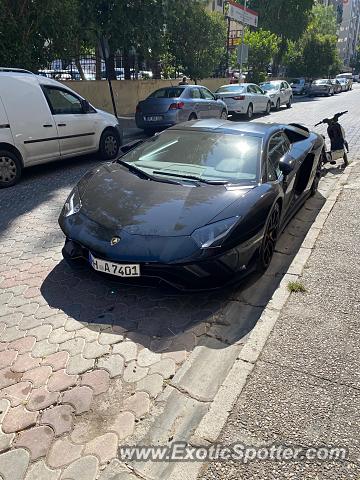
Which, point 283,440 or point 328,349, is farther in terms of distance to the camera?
point 328,349

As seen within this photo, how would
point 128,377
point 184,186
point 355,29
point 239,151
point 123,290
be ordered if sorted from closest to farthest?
point 128,377 → point 123,290 → point 184,186 → point 239,151 → point 355,29

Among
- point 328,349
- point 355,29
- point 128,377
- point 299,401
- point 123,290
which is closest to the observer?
point 299,401

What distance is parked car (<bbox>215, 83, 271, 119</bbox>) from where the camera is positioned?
16031 mm

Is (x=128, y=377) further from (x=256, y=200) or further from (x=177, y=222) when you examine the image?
(x=256, y=200)

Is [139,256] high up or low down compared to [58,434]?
up

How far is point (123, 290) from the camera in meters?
3.35

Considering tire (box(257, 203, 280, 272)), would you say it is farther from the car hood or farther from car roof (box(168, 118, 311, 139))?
car roof (box(168, 118, 311, 139))

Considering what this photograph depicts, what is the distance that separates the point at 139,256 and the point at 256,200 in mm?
1154

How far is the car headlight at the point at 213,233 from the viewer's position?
2984 mm

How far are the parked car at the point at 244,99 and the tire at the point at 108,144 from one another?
28.6 feet

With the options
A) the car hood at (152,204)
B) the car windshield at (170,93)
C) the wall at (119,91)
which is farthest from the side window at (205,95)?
the car hood at (152,204)

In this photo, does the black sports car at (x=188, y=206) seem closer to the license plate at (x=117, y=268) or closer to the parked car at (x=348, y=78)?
the license plate at (x=117, y=268)

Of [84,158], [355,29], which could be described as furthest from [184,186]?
[355,29]

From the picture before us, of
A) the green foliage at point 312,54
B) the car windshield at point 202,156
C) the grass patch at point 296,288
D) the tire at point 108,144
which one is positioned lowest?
the green foliage at point 312,54
